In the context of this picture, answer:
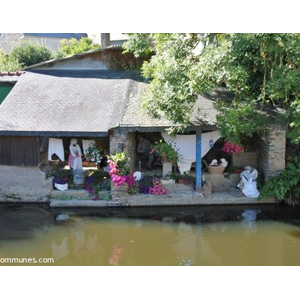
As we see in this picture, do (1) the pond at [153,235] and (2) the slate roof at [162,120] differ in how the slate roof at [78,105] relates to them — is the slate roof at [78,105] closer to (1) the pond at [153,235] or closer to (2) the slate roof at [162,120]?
(2) the slate roof at [162,120]

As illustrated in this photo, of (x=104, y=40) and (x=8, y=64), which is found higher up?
(x=104, y=40)

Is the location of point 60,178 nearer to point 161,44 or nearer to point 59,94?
point 59,94

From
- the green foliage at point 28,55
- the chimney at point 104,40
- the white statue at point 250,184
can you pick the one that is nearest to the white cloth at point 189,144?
the white statue at point 250,184

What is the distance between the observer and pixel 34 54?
26.2 meters

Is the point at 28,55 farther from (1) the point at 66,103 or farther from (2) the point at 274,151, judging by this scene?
(2) the point at 274,151

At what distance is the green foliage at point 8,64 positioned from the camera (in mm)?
24188

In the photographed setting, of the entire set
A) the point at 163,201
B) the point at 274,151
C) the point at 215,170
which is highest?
the point at 274,151

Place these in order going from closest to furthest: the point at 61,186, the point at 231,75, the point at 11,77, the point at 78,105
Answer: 1. the point at 231,75
2. the point at 61,186
3. the point at 78,105
4. the point at 11,77

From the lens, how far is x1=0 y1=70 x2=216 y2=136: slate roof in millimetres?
13094

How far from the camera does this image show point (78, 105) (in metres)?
14.5

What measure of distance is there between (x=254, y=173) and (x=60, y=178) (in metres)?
6.46

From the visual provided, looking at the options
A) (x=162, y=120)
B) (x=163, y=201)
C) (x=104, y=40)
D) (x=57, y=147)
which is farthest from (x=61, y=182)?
(x=104, y=40)

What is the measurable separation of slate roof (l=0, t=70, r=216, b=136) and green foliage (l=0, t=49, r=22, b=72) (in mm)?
8157

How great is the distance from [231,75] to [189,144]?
3611 mm
